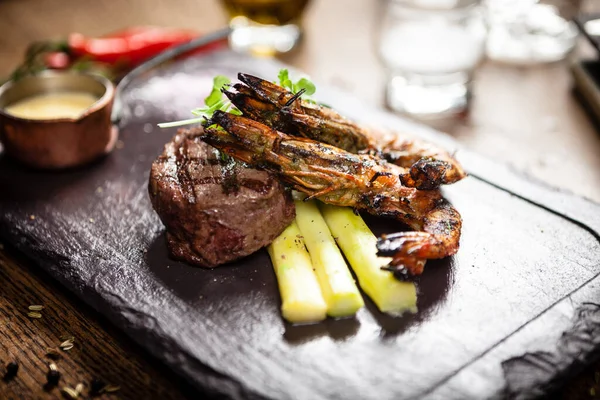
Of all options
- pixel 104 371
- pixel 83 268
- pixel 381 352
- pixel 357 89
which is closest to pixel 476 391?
pixel 381 352

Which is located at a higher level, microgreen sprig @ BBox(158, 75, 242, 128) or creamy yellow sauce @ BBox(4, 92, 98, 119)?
microgreen sprig @ BBox(158, 75, 242, 128)

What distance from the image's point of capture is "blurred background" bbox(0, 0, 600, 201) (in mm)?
5836

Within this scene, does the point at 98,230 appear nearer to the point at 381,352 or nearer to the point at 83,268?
the point at 83,268

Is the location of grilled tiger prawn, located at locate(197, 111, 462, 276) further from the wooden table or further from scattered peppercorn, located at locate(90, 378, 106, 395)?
scattered peppercorn, located at locate(90, 378, 106, 395)

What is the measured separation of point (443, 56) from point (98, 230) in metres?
3.26

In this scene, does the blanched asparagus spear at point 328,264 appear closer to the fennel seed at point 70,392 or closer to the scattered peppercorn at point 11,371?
the fennel seed at point 70,392

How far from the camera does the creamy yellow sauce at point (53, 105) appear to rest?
16.5 feet

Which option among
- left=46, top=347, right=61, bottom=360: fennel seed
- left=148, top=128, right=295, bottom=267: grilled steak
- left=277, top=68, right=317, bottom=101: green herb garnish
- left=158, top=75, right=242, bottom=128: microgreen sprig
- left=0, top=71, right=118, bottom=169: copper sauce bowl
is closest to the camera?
left=46, top=347, right=61, bottom=360: fennel seed

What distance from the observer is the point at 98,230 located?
172 inches

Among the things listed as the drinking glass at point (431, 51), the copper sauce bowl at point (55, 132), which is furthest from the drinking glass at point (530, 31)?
the copper sauce bowl at point (55, 132)

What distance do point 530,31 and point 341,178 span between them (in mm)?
4118

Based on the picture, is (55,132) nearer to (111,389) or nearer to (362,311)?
(111,389)

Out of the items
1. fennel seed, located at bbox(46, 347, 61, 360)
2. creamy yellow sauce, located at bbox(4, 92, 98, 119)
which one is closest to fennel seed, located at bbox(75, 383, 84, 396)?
fennel seed, located at bbox(46, 347, 61, 360)

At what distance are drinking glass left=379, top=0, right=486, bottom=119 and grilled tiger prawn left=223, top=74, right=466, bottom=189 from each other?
5.29 feet
